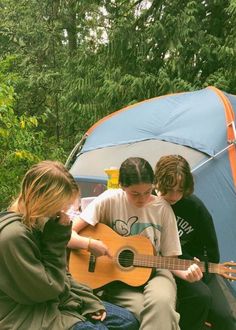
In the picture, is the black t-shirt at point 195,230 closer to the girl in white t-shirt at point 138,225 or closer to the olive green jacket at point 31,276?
the girl in white t-shirt at point 138,225

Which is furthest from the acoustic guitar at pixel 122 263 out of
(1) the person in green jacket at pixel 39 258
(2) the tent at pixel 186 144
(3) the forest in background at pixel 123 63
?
(3) the forest in background at pixel 123 63

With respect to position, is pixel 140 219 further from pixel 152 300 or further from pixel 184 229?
pixel 152 300

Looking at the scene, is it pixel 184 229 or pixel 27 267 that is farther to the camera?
pixel 184 229

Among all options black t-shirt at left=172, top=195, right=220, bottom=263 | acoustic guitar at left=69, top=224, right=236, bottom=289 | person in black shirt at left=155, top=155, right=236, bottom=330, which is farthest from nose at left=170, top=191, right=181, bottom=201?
acoustic guitar at left=69, top=224, right=236, bottom=289

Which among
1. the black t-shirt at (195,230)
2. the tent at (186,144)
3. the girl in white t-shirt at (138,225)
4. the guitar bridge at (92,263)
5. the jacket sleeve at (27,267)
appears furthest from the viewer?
the tent at (186,144)

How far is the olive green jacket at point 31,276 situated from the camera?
1.51 metres

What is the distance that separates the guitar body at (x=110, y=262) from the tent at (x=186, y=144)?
0.86 m

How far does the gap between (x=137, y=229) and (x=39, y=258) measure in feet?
2.38

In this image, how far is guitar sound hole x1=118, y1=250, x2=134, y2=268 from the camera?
7.09ft

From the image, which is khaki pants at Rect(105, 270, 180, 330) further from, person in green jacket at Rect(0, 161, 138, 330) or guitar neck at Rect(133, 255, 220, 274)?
person in green jacket at Rect(0, 161, 138, 330)

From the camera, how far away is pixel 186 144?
10.2 feet

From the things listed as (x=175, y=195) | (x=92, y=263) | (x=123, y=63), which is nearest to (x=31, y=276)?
(x=92, y=263)

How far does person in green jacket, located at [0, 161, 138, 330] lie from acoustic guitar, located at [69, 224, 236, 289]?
1.32ft

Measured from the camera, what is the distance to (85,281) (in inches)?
86.4
